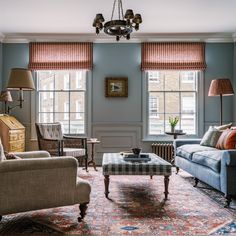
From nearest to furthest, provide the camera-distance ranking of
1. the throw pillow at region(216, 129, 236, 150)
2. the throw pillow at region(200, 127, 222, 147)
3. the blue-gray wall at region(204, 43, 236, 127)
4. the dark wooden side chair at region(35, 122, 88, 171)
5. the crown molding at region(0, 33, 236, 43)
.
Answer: the throw pillow at region(216, 129, 236, 150) < the throw pillow at region(200, 127, 222, 147) < the dark wooden side chair at region(35, 122, 88, 171) < the crown molding at region(0, 33, 236, 43) < the blue-gray wall at region(204, 43, 236, 127)

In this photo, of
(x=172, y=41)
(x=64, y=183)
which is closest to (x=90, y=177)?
(x=64, y=183)

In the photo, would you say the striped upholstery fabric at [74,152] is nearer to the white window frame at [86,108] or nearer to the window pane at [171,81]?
the white window frame at [86,108]

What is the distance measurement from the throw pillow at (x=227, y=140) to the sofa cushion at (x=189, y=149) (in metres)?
0.13

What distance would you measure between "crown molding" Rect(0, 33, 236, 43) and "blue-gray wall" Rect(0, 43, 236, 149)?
10cm

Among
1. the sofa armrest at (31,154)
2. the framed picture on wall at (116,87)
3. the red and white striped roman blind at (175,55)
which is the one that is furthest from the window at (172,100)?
the sofa armrest at (31,154)

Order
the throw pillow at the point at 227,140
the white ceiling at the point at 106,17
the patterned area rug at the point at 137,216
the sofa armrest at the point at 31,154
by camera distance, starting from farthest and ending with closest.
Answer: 1. the white ceiling at the point at 106,17
2. the throw pillow at the point at 227,140
3. the sofa armrest at the point at 31,154
4. the patterned area rug at the point at 137,216

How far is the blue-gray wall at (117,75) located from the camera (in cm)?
566

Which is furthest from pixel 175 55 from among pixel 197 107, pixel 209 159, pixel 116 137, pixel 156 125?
pixel 209 159

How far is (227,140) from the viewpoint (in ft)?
12.3

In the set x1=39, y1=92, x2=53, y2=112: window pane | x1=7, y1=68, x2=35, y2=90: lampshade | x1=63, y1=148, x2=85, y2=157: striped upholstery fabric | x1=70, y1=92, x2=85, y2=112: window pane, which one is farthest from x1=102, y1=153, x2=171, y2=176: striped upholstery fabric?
x1=39, y1=92, x2=53, y2=112: window pane

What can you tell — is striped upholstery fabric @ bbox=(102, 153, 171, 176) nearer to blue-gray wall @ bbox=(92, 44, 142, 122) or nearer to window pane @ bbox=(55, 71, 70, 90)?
blue-gray wall @ bbox=(92, 44, 142, 122)

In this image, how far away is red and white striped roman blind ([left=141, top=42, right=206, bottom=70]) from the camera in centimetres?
562

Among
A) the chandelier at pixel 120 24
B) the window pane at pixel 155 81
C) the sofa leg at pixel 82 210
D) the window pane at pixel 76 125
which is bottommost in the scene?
the sofa leg at pixel 82 210

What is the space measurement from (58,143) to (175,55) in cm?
286
